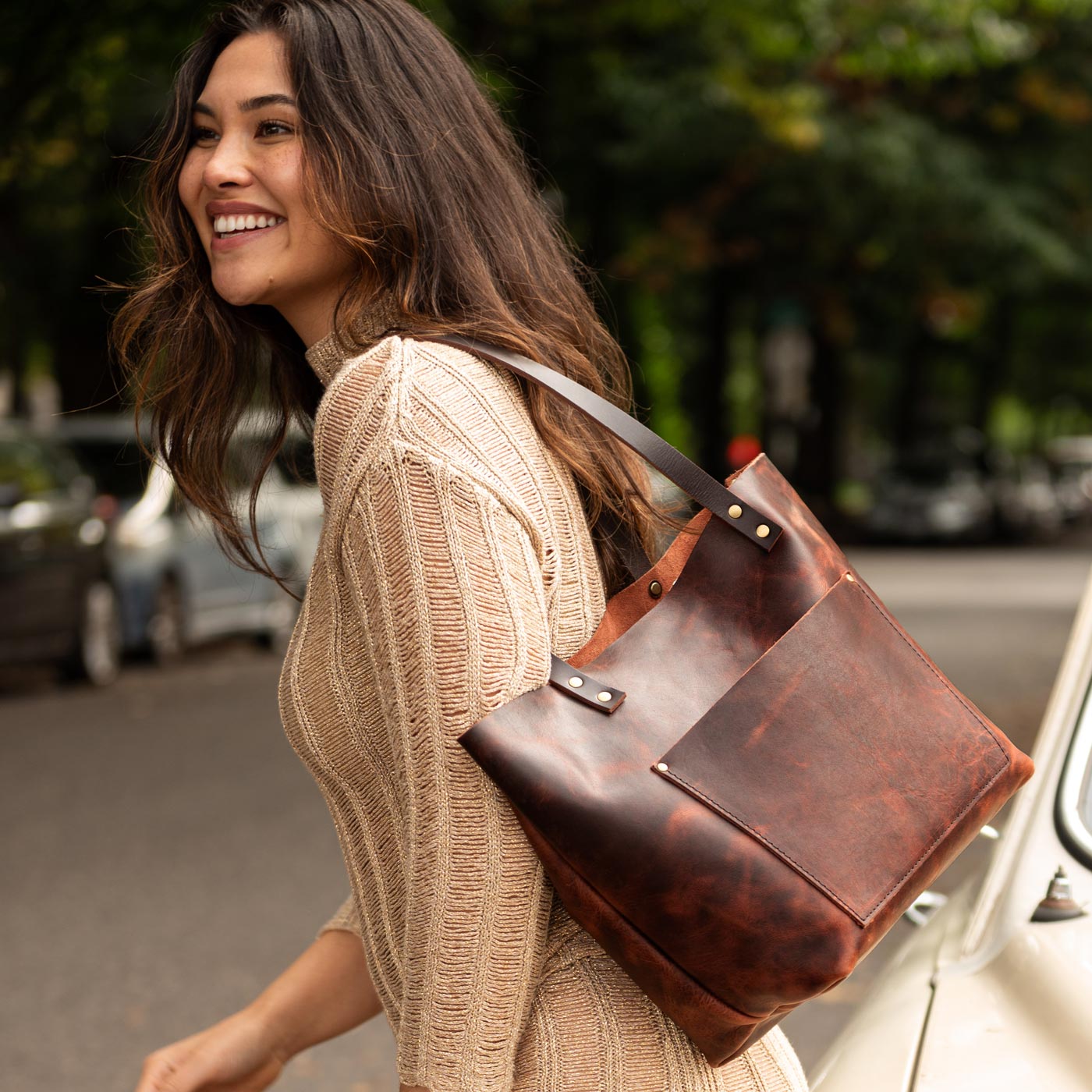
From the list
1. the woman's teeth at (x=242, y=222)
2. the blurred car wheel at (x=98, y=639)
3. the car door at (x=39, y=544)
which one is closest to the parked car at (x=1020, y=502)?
the blurred car wheel at (x=98, y=639)

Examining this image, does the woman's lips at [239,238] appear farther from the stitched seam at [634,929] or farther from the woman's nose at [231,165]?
the stitched seam at [634,929]

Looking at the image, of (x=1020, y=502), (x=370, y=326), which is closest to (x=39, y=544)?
(x=370, y=326)

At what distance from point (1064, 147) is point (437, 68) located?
22502mm

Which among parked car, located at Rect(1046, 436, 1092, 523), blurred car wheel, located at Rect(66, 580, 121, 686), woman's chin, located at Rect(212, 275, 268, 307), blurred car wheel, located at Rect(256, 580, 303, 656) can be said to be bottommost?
parked car, located at Rect(1046, 436, 1092, 523)

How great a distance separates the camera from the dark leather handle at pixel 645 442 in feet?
4.77

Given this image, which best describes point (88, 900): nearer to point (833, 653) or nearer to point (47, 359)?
point (833, 653)

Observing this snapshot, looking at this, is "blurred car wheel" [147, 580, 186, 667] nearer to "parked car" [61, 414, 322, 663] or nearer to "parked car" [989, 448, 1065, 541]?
"parked car" [61, 414, 322, 663]

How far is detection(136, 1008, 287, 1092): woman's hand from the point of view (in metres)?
1.79

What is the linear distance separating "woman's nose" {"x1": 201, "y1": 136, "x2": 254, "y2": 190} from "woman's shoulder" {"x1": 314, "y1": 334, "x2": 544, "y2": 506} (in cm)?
31

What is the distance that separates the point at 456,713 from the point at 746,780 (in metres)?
0.25

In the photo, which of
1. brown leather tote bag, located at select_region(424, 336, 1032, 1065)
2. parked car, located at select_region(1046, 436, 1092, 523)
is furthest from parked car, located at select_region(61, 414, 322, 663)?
parked car, located at select_region(1046, 436, 1092, 523)

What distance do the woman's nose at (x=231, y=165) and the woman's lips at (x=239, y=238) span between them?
0.16 ft

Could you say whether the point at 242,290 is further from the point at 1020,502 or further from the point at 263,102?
the point at 1020,502

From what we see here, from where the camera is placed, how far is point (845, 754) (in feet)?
4.62
